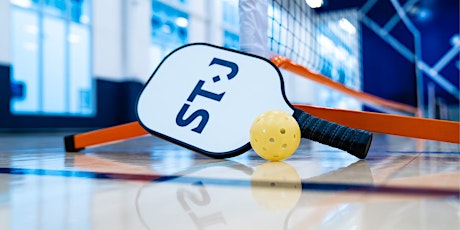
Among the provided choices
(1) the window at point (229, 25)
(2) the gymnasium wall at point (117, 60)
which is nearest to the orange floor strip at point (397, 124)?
(2) the gymnasium wall at point (117, 60)

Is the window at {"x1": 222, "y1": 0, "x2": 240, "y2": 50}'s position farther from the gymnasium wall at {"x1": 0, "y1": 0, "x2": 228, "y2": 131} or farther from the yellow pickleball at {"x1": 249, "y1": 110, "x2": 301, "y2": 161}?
the yellow pickleball at {"x1": 249, "y1": 110, "x2": 301, "y2": 161}

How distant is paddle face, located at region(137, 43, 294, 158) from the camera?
1.29 meters

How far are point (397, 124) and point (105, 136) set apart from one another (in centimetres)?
112

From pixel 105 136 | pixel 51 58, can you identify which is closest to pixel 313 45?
pixel 51 58

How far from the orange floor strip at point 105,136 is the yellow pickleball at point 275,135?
598 mm

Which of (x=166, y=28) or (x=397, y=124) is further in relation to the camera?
(x=166, y=28)

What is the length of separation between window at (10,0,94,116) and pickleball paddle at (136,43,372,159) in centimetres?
416

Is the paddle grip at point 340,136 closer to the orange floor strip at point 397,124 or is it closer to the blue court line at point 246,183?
the orange floor strip at point 397,124

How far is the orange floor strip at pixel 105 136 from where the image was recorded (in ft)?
5.35

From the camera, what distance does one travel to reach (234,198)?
0.63 metres

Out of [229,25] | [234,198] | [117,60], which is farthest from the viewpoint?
[229,25]

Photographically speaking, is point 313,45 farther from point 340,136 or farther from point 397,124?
point 340,136

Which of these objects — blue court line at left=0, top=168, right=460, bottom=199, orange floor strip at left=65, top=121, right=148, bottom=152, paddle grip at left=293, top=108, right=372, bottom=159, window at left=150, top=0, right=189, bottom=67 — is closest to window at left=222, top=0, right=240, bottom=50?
window at left=150, top=0, right=189, bottom=67

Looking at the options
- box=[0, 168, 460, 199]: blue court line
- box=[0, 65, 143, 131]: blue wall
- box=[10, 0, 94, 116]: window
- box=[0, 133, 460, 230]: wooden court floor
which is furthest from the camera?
box=[10, 0, 94, 116]: window
